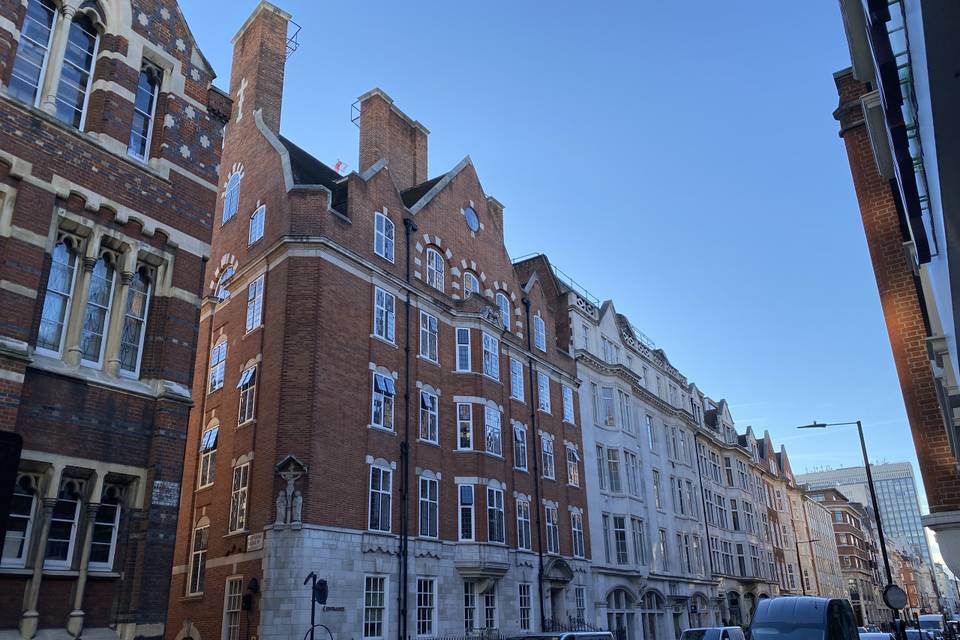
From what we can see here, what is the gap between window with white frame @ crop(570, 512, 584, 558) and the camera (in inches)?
1421

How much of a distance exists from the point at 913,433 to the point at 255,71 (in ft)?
94.4

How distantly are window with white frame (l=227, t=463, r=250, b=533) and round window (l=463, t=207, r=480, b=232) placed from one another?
631 inches

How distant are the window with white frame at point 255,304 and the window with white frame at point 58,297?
11780 millimetres

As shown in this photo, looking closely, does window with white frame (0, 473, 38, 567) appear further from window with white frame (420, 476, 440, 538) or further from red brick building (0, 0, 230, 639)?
window with white frame (420, 476, 440, 538)

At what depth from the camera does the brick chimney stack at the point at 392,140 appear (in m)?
35.0

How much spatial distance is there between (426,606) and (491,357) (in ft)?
36.7

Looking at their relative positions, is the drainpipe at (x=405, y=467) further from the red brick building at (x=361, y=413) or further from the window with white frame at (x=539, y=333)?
the window with white frame at (x=539, y=333)

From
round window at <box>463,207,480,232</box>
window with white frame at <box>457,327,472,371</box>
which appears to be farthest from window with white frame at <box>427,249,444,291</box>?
round window at <box>463,207,480,232</box>

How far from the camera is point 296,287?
25125 millimetres

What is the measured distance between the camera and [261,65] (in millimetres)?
31969

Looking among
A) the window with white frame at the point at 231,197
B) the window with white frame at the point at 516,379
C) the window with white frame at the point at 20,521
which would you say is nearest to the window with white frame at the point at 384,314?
the window with white frame at the point at 231,197

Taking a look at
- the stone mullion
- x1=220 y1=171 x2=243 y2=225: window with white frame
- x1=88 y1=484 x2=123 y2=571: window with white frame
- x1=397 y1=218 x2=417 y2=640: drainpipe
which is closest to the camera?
the stone mullion


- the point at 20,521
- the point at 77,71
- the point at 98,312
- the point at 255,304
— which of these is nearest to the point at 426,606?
the point at 255,304

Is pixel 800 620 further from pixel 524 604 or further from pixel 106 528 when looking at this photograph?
pixel 106 528
